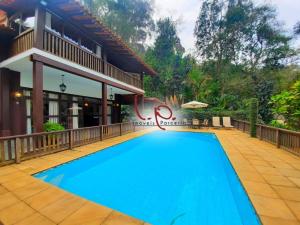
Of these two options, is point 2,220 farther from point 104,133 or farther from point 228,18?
point 228,18

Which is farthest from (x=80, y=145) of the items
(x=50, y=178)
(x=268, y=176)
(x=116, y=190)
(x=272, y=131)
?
(x=272, y=131)

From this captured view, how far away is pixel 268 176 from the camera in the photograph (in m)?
4.07

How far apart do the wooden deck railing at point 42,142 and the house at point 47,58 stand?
431 millimetres

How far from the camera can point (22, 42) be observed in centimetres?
645

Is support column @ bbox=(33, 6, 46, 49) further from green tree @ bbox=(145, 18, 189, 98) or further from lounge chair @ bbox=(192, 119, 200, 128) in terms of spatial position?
green tree @ bbox=(145, 18, 189, 98)

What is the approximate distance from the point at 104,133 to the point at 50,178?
5.27 meters

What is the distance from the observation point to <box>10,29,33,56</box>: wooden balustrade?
606 centimetres

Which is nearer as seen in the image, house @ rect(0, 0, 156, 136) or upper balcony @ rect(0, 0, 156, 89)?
house @ rect(0, 0, 156, 136)

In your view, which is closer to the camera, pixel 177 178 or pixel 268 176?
pixel 268 176

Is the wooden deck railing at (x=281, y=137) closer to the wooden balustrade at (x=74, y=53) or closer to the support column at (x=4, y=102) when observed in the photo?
the wooden balustrade at (x=74, y=53)

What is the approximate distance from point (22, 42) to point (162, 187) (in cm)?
691

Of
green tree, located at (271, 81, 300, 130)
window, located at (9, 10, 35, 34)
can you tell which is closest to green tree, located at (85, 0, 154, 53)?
window, located at (9, 10, 35, 34)

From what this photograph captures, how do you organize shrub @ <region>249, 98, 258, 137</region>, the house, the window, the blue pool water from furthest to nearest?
1. shrub @ <region>249, 98, 258, 137</region>
2. the window
3. the house
4. the blue pool water

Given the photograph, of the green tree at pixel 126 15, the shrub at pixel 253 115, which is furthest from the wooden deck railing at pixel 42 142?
the green tree at pixel 126 15
